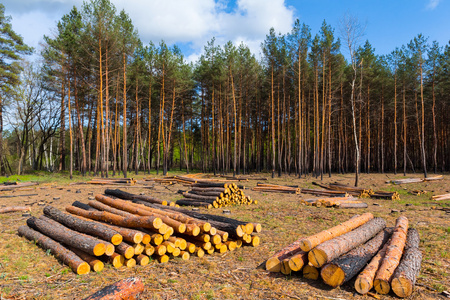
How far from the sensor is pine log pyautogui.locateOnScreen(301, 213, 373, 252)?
15.1 feet

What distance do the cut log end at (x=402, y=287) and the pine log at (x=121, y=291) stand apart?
3817 millimetres

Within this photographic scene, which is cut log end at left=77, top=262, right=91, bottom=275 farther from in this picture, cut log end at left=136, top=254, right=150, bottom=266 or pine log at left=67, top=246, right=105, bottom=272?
cut log end at left=136, top=254, right=150, bottom=266

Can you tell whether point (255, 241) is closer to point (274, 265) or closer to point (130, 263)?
point (274, 265)

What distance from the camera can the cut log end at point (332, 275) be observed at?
410 cm

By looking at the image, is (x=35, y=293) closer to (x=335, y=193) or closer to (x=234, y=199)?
(x=234, y=199)

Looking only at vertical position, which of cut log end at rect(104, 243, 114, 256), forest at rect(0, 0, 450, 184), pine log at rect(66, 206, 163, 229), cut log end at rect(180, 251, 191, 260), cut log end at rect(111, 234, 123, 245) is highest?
forest at rect(0, 0, 450, 184)

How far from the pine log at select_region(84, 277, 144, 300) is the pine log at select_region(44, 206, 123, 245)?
4.71ft

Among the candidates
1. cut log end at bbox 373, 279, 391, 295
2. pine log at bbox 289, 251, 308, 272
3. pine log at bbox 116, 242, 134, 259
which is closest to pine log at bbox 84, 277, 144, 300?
pine log at bbox 116, 242, 134, 259

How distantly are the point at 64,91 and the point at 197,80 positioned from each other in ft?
48.4

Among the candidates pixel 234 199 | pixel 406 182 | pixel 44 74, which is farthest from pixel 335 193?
pixel 44 74

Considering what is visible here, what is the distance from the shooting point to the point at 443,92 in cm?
2883

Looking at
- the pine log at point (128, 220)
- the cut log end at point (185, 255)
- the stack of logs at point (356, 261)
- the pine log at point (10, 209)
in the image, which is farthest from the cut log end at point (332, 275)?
the pine log at point (10, 209)

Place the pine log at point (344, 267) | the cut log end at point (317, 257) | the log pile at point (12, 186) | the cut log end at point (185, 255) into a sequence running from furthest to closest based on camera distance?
the log pile at point (12, 186)
the cut log end at point (185, 255)
the cut log end at point (317, 257)
the pine log at point (344, 267)

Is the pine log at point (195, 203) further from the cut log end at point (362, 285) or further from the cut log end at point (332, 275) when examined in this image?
the cut log end at point (362, 285)
